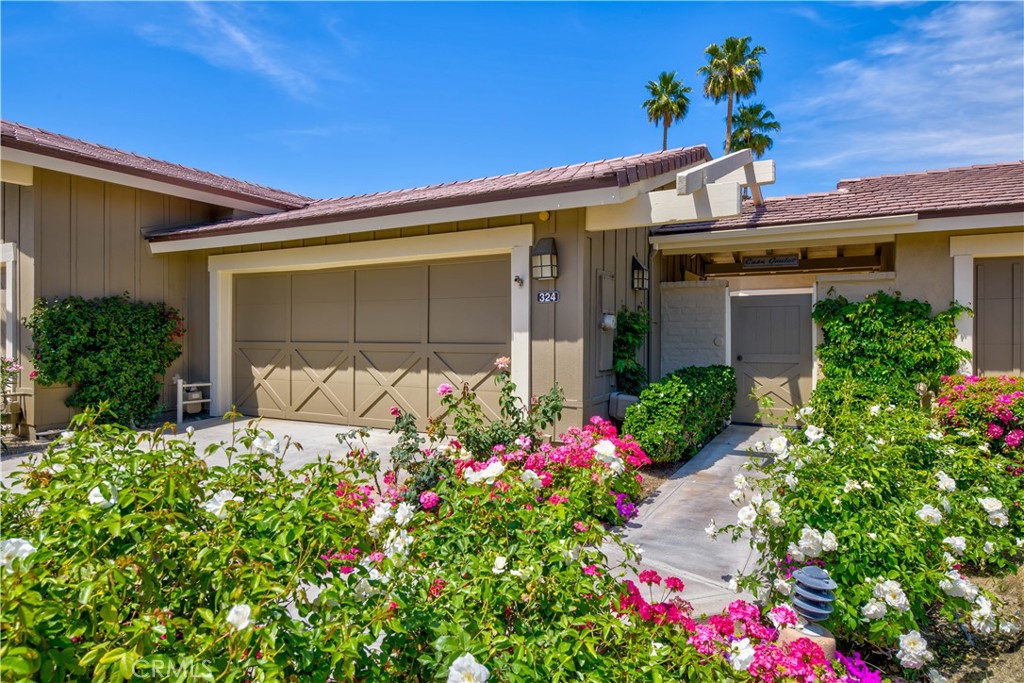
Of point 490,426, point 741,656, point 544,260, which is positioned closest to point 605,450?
point 741,656

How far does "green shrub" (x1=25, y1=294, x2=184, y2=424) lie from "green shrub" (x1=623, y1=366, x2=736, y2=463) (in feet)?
21.3

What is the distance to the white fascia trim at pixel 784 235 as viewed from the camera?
23.0 ft

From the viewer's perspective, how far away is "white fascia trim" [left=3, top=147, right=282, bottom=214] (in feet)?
23.3

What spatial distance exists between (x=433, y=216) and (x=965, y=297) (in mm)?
6557

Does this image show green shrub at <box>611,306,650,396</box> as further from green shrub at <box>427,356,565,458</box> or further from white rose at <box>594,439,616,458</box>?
white rose at <box>594,439,616,458</box>

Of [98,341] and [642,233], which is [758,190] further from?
[98,341]

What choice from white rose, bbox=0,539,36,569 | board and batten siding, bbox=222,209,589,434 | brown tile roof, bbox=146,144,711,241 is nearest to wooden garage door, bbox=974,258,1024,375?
brown tile roof, bbox=146,144,711,241

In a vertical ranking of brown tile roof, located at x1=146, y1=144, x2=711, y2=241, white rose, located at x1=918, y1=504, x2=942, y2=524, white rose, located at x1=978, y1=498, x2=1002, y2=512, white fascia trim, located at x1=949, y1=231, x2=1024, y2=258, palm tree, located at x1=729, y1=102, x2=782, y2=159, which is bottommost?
white rose, located at x1=978, y1=498, x2=1002, y2=512

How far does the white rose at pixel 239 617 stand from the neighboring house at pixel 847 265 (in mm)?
7856

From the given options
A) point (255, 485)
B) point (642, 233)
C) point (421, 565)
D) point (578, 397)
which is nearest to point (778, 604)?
point (421, 565)

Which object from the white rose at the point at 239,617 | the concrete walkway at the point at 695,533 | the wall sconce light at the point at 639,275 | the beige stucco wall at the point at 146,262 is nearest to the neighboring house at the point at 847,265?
the wall sconce light at the point at 639,275

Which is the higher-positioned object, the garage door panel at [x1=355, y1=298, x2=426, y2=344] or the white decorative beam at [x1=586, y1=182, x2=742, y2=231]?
the white decorative beam at [x1=586, y1=182, x2=742, y2=231]

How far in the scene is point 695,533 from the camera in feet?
14.2

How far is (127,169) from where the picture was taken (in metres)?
8.10
